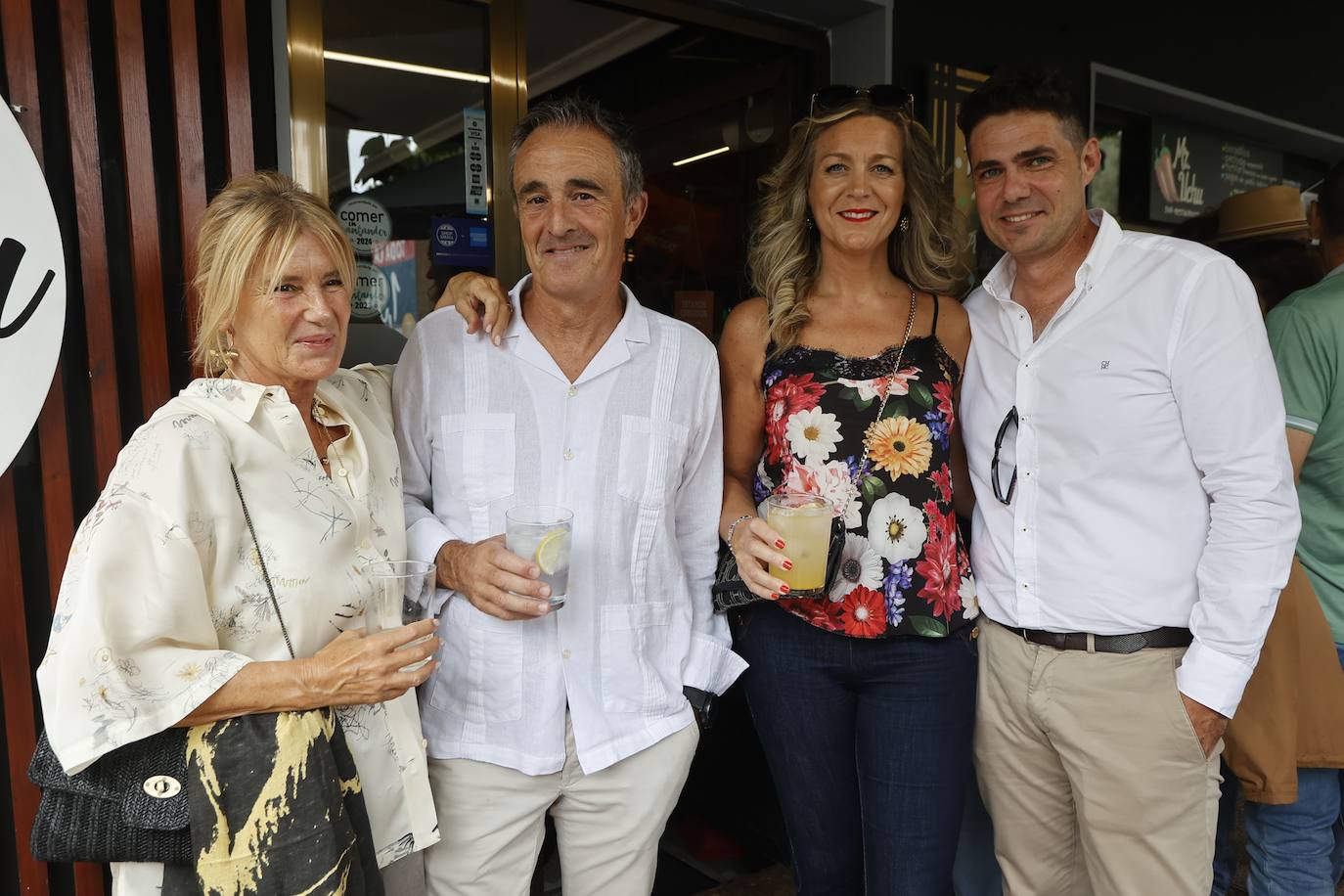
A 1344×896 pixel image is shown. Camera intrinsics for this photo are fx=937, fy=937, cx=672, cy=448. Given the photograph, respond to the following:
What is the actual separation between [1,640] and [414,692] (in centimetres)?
89

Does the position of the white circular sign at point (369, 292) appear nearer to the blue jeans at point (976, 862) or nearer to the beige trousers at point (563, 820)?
the beige trousers at point (563, 820)

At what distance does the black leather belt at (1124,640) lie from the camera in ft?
6.59

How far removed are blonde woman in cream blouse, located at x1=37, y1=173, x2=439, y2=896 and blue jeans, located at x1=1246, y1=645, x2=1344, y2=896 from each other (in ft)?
7.41

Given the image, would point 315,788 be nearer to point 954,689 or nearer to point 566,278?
point 566,278

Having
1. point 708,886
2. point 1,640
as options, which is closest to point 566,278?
point 1,640

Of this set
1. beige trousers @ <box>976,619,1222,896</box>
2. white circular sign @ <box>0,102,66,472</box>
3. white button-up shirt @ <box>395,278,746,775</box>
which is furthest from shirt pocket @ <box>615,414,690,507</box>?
white circular sign @ <box>0,102,66,472</box>

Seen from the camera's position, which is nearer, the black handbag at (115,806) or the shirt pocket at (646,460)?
the black handbag at (115,806)

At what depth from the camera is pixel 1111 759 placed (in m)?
2.01

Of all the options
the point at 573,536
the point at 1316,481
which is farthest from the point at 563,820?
the point at 1316,481

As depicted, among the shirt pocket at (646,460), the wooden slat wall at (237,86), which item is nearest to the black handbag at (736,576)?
the shirt pocket at (646,460)

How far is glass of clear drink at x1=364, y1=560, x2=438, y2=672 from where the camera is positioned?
149cm

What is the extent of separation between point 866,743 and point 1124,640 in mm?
604

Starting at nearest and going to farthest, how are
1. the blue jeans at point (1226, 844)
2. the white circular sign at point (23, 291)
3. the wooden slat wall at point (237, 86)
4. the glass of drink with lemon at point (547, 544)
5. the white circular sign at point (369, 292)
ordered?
the glass of drink with lemon at point (547, 544), the white circular sign at point (23, 291), the wooden slat wall at point (237, 86), the blue jeans at point (1226, 844), the white circular sign at point (369, 292)

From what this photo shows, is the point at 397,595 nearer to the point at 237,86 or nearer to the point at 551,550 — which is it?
the point at 551,550
